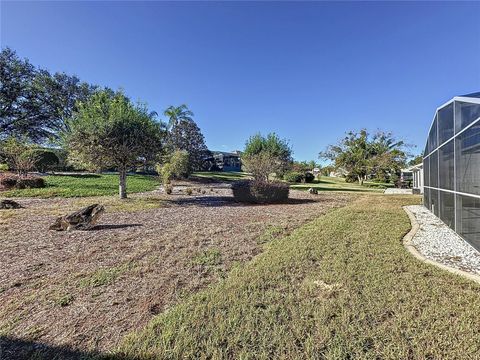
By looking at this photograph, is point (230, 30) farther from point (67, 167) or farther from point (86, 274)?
point (67, 167)

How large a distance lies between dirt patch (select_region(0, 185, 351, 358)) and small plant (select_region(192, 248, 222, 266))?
0.02 meters

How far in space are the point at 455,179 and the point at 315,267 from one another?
4938mm

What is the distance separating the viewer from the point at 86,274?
131 inches

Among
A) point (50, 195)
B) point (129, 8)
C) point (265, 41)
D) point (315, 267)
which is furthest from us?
point (265, 41)

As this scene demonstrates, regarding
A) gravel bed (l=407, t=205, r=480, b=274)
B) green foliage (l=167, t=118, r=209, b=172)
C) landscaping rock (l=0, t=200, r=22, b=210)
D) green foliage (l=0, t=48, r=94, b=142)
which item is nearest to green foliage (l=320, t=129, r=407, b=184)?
green foliage (l=167, t=118, r=209, b=172)

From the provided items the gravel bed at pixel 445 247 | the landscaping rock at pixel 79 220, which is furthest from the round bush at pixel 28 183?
the gravel bed at pixel 445 247

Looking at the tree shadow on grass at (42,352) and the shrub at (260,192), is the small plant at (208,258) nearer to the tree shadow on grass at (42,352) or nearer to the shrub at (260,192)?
the tree shadow on grass at (42,352)

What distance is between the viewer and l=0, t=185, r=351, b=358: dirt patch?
224cm

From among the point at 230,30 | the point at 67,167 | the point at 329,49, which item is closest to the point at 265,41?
the point at 230,30

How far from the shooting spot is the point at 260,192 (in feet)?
37.3

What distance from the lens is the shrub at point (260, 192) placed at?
37.3ft

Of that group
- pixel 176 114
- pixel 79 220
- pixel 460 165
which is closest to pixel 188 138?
pixel 176 114

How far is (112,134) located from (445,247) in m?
11.5

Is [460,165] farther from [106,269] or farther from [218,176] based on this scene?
[218,176]
